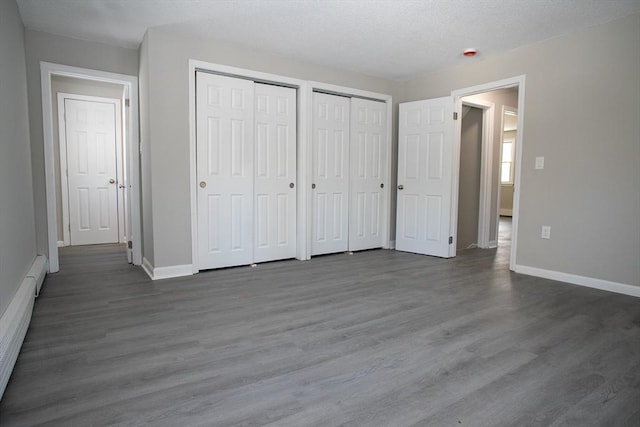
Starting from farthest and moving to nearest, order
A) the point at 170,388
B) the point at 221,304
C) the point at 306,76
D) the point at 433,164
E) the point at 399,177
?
the point at 399,177, the point at 433,164, the point at 306,76, the point at 221,304, the point at 170,388

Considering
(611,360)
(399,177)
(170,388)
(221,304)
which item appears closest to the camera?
(170,388)

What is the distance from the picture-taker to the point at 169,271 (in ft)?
12.2

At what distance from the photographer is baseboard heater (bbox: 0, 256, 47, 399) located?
1.69m

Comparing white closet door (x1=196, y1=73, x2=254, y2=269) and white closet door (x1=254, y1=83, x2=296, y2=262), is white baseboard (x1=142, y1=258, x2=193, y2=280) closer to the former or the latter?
white closet door (x1=196, y1=73, x2=254, y2=269)

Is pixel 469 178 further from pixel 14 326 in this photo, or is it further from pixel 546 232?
pixel 14 326

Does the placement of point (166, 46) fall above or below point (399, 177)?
above

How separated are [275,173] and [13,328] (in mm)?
2875

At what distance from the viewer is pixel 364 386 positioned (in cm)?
177

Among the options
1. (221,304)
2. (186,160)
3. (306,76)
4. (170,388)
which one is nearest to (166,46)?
(186,160)

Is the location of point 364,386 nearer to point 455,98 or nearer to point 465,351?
point 465,351

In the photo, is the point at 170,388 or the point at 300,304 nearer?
the point at 170,388

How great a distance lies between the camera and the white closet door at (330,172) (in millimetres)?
4676

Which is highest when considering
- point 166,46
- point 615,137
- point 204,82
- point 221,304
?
point 166,46

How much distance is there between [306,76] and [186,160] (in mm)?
1763
